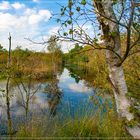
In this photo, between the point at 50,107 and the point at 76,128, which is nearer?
the point at 76,128

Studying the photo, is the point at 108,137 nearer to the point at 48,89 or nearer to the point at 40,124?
the point at 40,124

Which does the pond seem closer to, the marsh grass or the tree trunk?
the marsh grass

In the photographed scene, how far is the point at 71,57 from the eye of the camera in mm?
3885

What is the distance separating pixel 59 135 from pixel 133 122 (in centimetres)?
194

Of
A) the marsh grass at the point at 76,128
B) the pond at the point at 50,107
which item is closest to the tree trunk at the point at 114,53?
the pond at the point at 50,107

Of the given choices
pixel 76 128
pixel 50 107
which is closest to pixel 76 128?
pixel 76 128

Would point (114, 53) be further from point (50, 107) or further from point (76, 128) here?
point (50, 107)

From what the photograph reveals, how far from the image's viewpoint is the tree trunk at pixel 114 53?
12.1 feet

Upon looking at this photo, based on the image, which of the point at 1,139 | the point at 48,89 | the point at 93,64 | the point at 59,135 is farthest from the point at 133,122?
the point at 48,89

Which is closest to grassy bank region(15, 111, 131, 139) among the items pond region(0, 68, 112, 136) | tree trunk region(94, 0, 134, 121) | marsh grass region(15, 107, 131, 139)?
marsh grass region(15, 107, 131, 139)

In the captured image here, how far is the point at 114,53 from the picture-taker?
3740 millimetres

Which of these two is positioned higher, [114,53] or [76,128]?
[114,53]

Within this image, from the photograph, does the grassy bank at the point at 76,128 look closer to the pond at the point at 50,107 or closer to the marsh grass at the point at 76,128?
the marsh grass at the point at 76,128

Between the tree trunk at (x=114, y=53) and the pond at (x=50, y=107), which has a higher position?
the tree trunk at (x=114, y=53)
